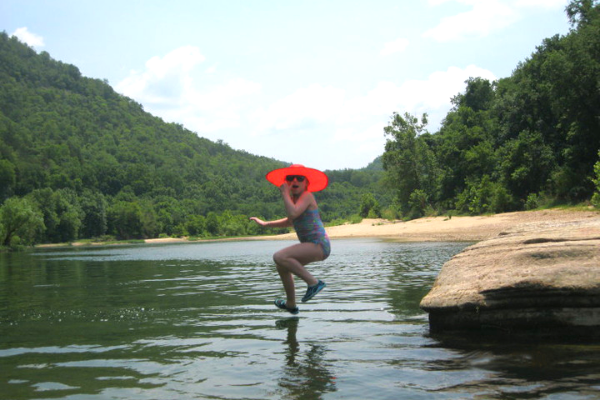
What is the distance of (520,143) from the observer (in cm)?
4294

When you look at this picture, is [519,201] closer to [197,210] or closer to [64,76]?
[197,210]

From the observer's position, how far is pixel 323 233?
798 cm

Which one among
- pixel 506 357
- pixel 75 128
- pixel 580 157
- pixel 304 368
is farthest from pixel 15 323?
pixel 75 128

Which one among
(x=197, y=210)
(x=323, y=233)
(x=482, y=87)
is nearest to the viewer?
(x=323, y=233)

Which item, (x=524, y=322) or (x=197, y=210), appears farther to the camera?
(x=197, y=210)

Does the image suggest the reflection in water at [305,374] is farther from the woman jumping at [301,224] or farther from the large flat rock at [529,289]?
the large flat rock at [529,289]

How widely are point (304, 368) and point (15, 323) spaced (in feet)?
18.5

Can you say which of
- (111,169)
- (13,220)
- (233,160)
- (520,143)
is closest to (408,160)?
(520,143)

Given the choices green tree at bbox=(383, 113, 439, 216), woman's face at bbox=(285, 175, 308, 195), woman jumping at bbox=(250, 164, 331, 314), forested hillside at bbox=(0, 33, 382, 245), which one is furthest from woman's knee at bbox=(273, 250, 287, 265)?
forested hillside at bbox=(0, 33, 382, 245)

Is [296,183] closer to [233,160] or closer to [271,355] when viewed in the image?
[271,355]

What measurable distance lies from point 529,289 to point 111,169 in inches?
5652

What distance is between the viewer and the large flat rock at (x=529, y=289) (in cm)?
605

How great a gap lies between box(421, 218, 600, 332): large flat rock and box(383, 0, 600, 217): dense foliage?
26.9m

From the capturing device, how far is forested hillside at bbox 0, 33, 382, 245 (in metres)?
116
